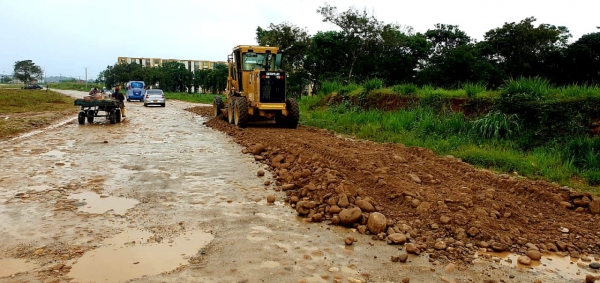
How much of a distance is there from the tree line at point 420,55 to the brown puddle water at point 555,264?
25.2m

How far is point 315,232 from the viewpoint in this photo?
507cm

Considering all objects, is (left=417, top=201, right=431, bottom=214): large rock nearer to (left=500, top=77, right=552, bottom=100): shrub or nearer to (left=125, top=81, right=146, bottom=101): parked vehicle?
(left=500, top=77, right=552, bottom=100): shrub

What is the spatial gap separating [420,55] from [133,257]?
34.4 metres

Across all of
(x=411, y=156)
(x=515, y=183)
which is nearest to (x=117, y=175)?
(x=411, y=156)

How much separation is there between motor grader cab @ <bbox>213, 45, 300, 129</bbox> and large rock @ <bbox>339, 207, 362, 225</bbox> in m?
9.52

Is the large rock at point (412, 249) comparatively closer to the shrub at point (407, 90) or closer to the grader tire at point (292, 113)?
the grader tire at point (292, 113)

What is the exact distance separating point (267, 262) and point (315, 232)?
1.03m

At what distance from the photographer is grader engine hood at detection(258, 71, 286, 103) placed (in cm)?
1448

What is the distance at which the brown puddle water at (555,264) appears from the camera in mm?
4151

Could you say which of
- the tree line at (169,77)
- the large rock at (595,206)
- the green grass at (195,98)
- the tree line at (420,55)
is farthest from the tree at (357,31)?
the tree line at (169,77)

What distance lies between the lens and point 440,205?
5441mm

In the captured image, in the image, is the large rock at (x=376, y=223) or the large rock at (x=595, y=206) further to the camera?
the large rock at (x=595, y=206)

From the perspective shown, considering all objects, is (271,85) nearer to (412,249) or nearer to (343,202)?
(343,202)

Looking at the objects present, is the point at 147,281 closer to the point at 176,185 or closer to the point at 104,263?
the point at 104,263
